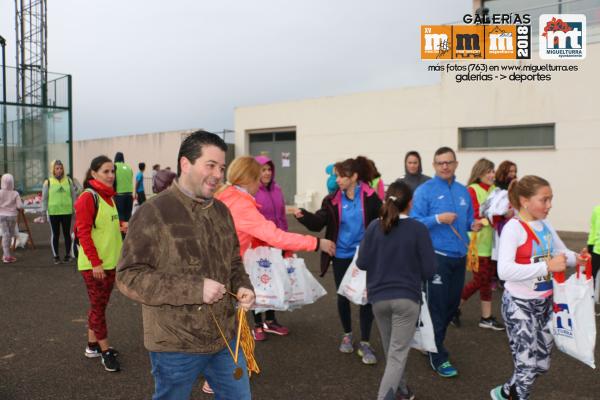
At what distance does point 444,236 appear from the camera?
15.2ft

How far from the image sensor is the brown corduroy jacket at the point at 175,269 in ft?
7.18

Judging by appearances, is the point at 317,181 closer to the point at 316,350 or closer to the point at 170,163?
the point at 170,163

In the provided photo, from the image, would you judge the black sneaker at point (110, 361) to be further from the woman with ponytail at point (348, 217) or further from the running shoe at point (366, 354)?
the running shoe at point (366, 354)

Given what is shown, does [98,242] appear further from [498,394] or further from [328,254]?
[498,394]

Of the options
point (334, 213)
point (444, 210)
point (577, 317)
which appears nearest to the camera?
point (577, 317)

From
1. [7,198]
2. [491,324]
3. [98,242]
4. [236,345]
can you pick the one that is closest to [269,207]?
[98,242]

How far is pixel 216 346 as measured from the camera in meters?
2.40

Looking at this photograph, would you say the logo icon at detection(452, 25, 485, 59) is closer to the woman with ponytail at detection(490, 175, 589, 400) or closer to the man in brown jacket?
the woman with ponytail at detection(490, 175, 589, 400)

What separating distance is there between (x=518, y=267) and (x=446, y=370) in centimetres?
152

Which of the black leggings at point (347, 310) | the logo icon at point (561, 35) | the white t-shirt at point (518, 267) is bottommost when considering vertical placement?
the black leggings at point (347, 310)

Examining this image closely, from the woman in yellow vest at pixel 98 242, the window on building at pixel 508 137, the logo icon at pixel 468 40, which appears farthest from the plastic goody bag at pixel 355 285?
the logo icon at pixel 468 40

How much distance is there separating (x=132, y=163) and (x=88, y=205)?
30.5 metres

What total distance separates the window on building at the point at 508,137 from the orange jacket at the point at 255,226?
13.3 meters

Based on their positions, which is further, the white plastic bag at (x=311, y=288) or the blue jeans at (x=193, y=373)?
the white plastic bag at (x=311, y=288)
